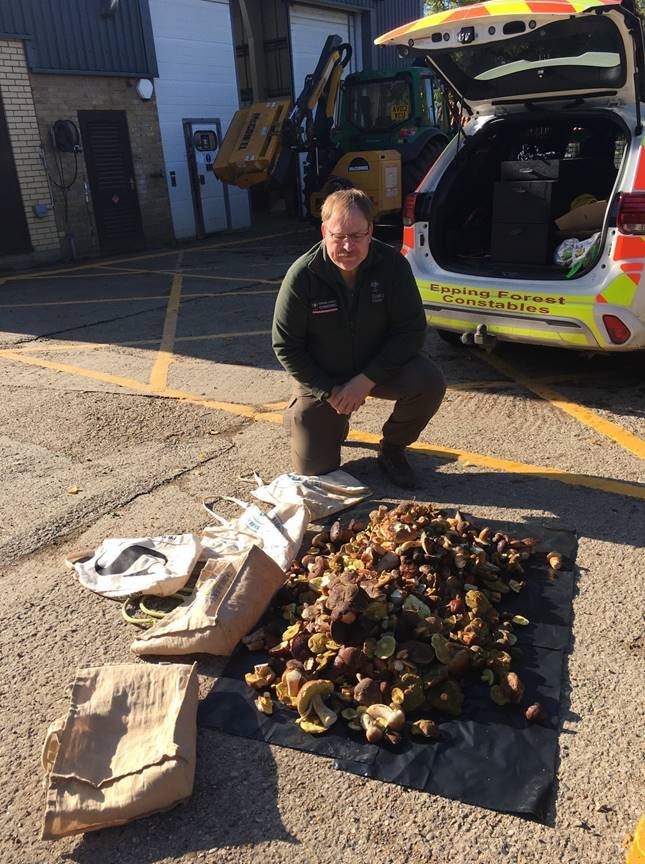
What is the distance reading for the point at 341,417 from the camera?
13.1 feet

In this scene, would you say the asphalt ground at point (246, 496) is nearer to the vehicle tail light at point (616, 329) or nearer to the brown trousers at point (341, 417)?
the brown trousers at point (341, 417)

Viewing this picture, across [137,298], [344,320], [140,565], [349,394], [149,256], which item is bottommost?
[149,256]

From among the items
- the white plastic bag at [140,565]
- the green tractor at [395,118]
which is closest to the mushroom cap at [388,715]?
the white plastic bag at [140,565]

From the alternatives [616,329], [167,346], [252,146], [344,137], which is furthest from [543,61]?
[252,146]

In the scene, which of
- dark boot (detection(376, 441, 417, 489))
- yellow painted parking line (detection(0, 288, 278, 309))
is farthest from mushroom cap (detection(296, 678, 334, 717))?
yellow painted parking line (detection(0, 288, 278, 309))

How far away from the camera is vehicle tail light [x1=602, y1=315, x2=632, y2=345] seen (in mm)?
4430

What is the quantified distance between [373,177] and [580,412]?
8588mm

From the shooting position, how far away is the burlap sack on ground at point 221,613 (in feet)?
8.85

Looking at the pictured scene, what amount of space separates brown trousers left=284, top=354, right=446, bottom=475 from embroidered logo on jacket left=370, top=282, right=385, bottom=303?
38cm

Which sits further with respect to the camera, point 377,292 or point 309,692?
point 377,292

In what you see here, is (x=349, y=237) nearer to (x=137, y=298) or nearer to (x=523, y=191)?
(x=523, y=191)

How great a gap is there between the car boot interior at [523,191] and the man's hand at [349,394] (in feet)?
6.15

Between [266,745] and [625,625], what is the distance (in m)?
1.39

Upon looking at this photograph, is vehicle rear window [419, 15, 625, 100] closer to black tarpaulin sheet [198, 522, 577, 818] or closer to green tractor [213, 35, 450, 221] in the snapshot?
black tarpaulin sheet [198, 522, 577, 818]
